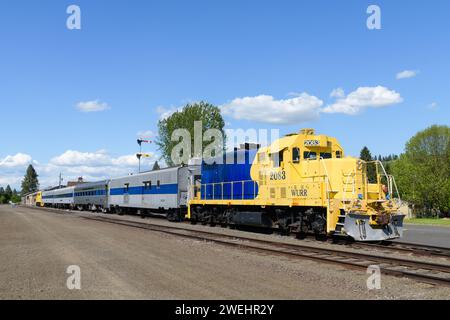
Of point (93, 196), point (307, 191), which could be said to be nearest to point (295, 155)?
point (307, 191)

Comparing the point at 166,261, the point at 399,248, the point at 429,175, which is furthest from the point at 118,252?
the point at 429,175

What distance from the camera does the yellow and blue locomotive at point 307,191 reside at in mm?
14945

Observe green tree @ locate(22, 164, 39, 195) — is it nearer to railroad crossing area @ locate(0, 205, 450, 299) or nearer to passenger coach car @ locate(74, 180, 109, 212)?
passenger coach car @ locate(74, 180, 109, 212)

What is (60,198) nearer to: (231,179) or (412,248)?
(231,179)

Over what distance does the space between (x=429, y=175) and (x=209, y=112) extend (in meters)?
33.8

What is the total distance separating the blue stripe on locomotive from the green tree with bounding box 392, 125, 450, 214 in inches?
1988

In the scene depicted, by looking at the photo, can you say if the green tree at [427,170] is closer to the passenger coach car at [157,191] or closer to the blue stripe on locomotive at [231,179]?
the passenger coach car at [157,191]

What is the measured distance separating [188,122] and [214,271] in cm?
5484

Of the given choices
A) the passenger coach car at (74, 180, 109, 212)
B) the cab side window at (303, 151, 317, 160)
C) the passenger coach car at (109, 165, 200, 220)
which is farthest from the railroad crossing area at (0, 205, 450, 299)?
the passenger coach car at (74, 180, 109, 212)

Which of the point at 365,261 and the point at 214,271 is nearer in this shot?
the point at 214,271

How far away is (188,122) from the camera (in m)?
64.1

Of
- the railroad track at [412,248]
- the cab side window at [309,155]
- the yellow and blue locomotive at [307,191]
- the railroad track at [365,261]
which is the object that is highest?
the cab side window at [309,155]

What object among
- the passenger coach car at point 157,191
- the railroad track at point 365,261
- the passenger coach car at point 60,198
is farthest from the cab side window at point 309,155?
the passenger coach car at point 60,198

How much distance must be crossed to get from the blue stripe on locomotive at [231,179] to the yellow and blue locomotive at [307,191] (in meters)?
0.05
